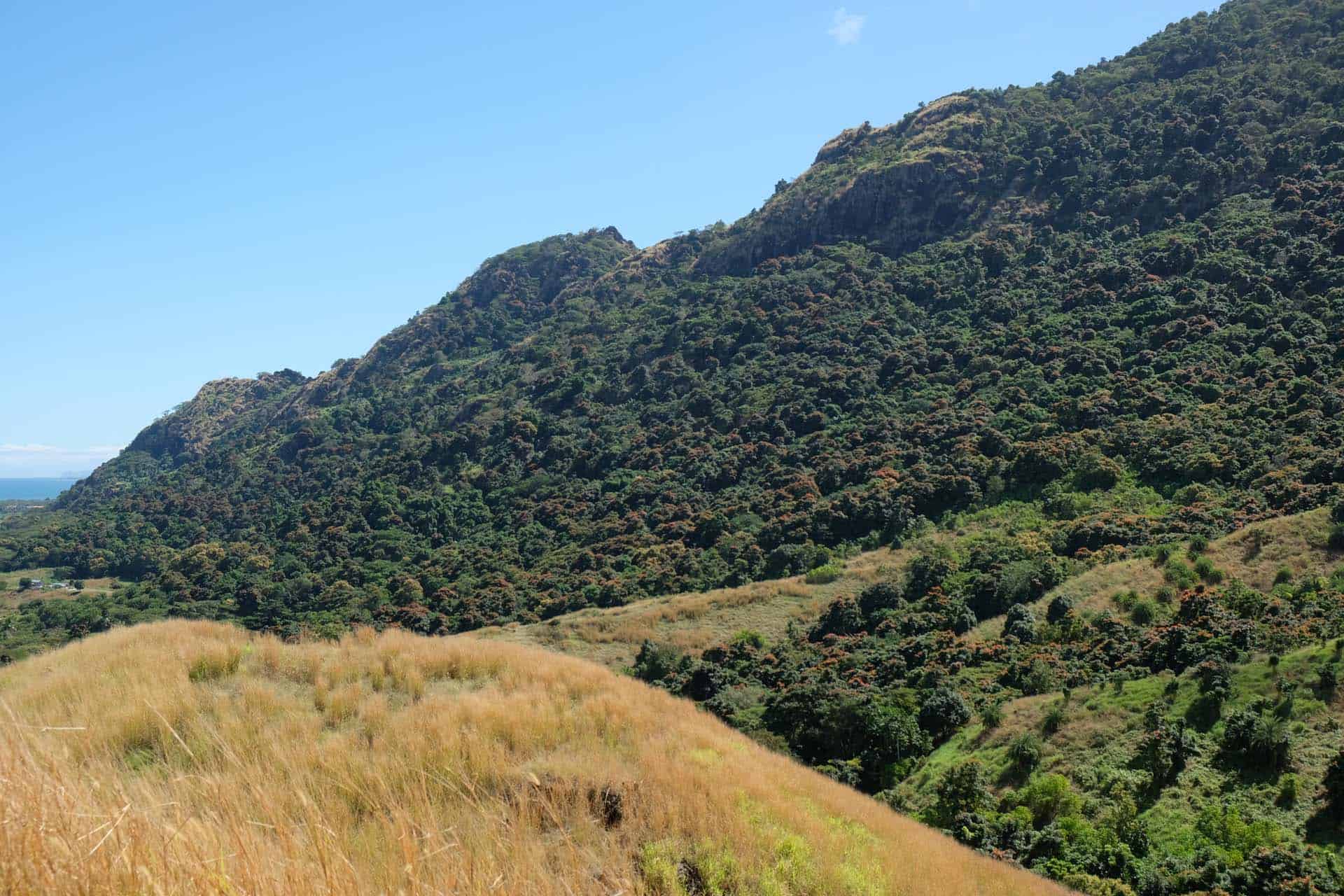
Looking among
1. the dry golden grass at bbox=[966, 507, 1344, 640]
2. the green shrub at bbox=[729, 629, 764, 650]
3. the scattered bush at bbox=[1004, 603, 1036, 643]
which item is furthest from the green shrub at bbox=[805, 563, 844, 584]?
the scattered bush at bbox=[1004, 603, 1036, 643]

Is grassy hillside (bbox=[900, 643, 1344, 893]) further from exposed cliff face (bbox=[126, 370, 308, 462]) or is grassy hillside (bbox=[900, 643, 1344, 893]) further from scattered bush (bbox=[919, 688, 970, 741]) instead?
exposed cliff face (bbox=[126, 370, 308, 462])

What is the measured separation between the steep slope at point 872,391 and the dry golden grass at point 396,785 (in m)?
30.9

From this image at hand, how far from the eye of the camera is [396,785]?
6.26m

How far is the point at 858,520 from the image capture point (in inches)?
1763

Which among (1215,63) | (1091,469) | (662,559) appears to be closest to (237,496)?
(662,559)

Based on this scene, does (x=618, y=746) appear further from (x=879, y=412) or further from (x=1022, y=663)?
(x=879, y=412)

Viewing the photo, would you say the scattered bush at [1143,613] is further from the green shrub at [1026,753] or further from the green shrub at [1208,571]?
the green shrub at [1026,753]

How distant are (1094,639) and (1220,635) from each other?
4.14 metres

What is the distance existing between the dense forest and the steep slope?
1.03ft

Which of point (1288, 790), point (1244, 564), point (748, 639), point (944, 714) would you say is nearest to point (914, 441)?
point (748, 639)

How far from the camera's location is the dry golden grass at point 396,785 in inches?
125

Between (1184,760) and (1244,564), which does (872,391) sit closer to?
(1244,564)

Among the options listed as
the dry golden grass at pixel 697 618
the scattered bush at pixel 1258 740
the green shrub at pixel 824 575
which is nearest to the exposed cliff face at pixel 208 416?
the dry golden grass at pixel 697 618

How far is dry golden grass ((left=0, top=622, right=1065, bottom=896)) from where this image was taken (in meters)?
3.18
